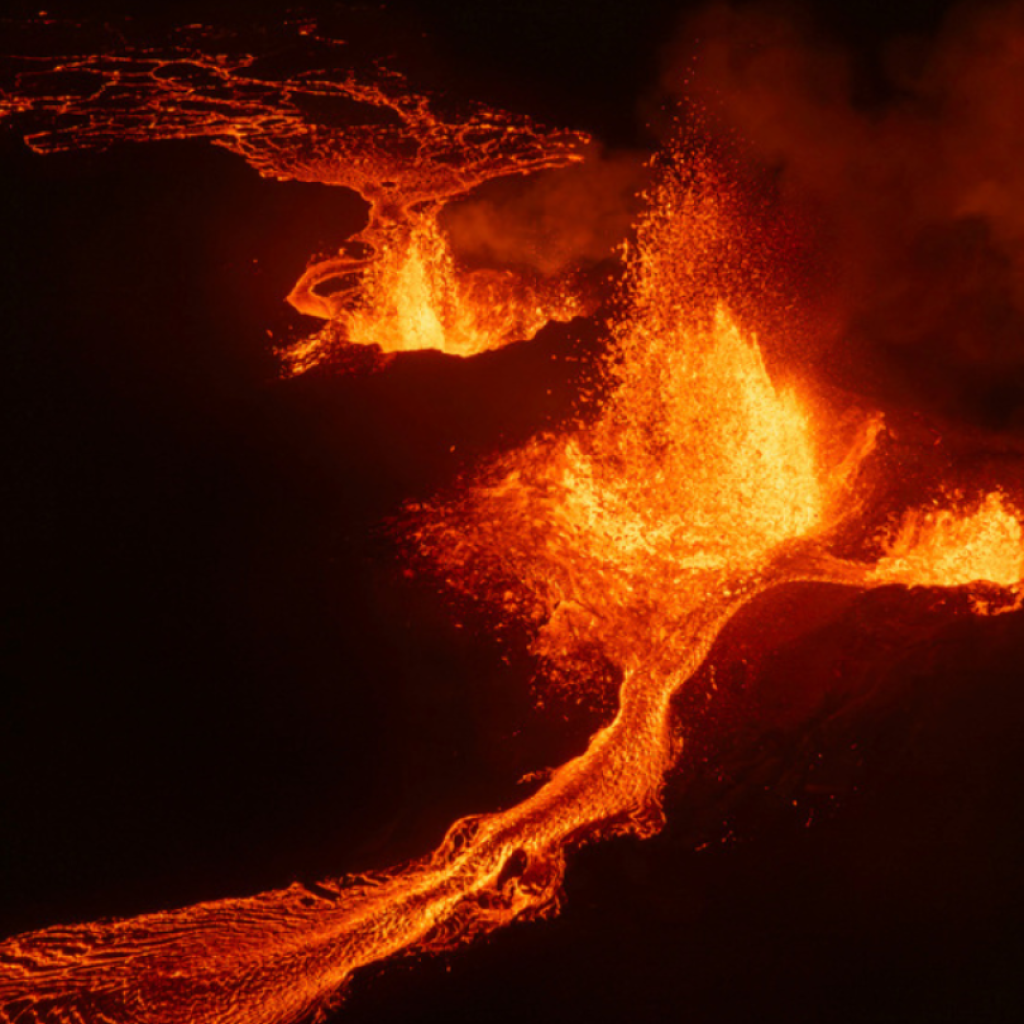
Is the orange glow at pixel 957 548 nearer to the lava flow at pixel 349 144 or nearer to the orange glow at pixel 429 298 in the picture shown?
the lava flow at pixel 349 144

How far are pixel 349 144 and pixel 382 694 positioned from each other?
2.75m

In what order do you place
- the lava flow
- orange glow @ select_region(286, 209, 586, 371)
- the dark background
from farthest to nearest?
orange glow @ select_region(286, 209, 586, 371), the lava flow, the dark background

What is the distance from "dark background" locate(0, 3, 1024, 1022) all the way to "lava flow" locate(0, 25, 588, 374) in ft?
0.67

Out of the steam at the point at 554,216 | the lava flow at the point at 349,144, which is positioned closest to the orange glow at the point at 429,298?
the lava flow at the point at 349,144

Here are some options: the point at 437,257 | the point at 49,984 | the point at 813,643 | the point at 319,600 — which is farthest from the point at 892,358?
the point at 49,984

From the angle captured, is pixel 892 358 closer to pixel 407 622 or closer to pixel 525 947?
pixel 407 622

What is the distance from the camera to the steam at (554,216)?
4.02 m

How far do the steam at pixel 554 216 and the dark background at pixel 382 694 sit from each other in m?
0.26

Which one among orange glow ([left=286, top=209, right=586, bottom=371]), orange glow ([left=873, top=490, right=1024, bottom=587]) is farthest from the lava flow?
orange glow ([left=873, top=490, right=1024, bottom=587])

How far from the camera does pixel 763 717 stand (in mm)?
2639

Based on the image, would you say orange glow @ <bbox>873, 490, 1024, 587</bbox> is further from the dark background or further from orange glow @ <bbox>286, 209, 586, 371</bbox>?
orange glow @ <bbox>286, 209, 586, 371</bbox>

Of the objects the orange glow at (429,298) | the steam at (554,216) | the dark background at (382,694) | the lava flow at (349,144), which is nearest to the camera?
the dark background at (382,694)

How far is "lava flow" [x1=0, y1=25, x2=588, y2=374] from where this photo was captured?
3389 mm

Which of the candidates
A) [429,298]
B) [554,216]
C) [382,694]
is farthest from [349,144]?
[382,694]
